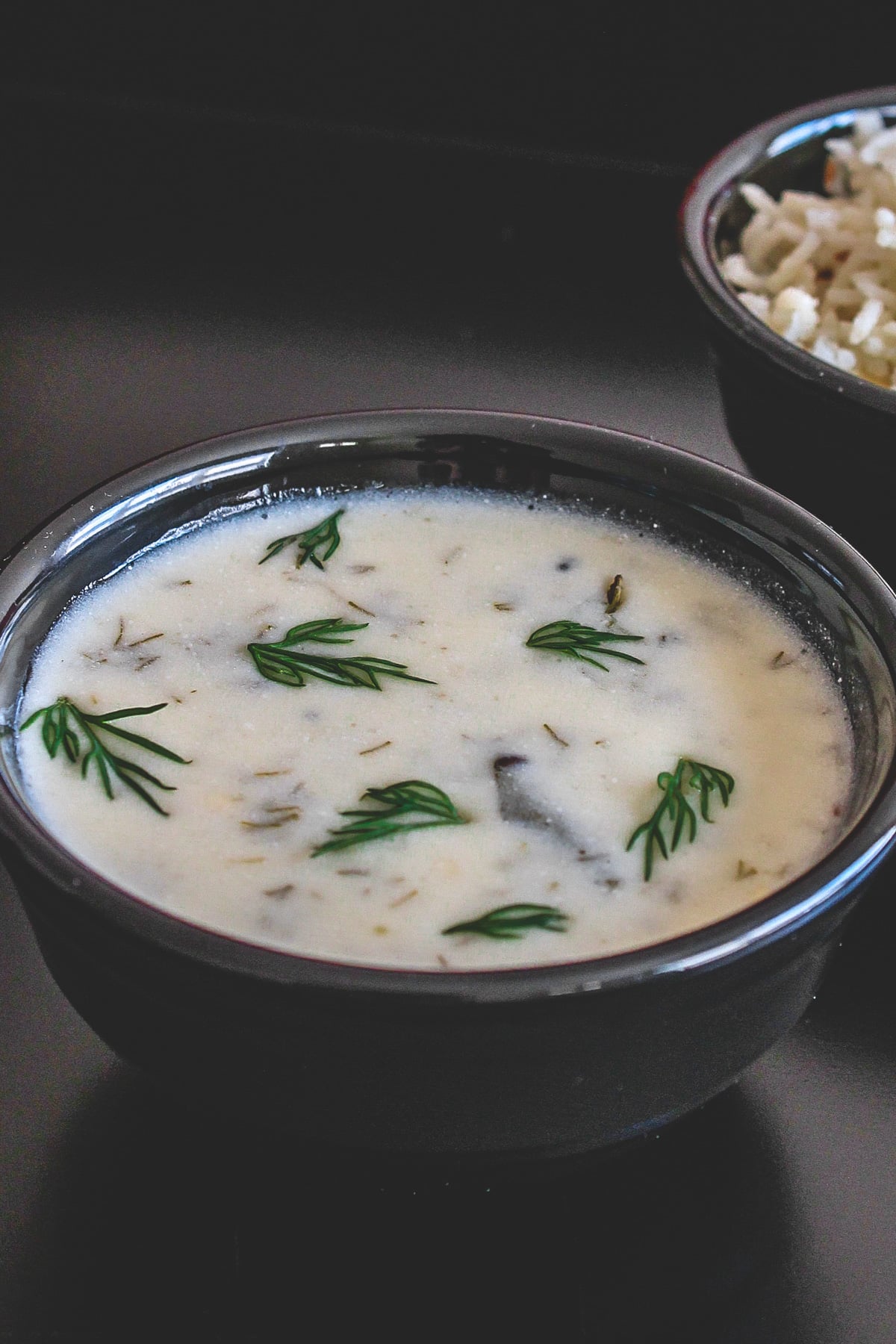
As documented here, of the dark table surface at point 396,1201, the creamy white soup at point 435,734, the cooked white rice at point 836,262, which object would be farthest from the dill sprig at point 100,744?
the cooked white rice at point 836,262

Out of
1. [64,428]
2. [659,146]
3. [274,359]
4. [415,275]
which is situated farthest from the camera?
[659,146]

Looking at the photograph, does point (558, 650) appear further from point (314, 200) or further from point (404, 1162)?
point (314, 200)

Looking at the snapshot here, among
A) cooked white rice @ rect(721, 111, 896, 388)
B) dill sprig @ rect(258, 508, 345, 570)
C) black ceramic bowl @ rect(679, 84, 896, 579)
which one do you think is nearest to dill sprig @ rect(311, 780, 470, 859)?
dill sprig @ rect(258, 508, 345, 570)

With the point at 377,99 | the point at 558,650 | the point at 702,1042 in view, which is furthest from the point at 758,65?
the point at 702,1042

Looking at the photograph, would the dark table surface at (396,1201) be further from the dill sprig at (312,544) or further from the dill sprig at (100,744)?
the dill sprig at (312,544)

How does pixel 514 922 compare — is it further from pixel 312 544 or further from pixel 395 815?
pixel 312 544

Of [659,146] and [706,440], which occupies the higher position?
[659,146]

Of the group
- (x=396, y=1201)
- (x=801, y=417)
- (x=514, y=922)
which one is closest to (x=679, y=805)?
(x=514, y=922)

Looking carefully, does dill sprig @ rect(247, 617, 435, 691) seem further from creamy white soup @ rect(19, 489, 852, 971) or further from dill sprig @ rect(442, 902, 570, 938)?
dill sprig @ rect(442, 902, 570, 938)
